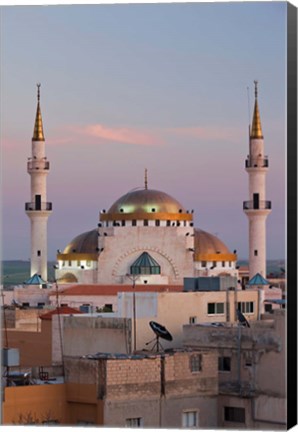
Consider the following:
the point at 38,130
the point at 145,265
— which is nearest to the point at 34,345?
the point at 145,265

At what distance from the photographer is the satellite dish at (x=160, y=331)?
47.2ft

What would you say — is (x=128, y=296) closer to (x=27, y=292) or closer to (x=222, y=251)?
(x=27, y=292)

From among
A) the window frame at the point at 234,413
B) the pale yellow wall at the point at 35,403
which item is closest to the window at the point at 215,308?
the window frame at the point at 234,413

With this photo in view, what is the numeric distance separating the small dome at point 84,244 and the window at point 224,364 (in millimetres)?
17521

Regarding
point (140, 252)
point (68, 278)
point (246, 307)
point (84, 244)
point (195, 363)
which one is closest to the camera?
point (195, 363)

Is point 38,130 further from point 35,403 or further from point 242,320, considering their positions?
point 35,403

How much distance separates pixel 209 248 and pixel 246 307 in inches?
569

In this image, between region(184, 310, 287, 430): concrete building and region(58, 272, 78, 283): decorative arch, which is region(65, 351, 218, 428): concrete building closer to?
region(184, 310, 287, 430): concrete building

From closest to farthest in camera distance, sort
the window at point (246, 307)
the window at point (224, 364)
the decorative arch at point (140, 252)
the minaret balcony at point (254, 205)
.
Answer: the window at point (224, 364) < the window at point (246, 307) < the minaret balcony at point (254, 205) < the decorative arch at point (140, 252)

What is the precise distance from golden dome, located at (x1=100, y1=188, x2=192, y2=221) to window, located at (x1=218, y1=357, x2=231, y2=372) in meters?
16.6

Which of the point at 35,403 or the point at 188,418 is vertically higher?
the point at 35,403

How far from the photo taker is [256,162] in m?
28.7

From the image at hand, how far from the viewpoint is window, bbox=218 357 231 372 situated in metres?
13.2

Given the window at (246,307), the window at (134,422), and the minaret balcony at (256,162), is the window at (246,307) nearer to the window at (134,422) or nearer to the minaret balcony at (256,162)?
the window at (134,422)
